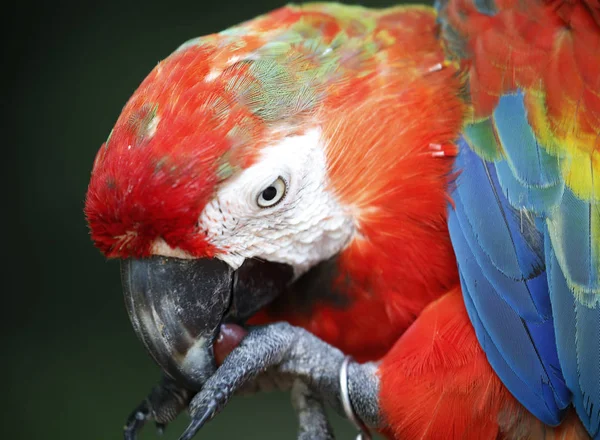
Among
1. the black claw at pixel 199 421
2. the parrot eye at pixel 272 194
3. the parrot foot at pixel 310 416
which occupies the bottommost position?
the parrot foot at pixel 310 416

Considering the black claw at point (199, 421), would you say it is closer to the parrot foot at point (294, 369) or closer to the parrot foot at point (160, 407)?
the parrot foot at point (294, 369)

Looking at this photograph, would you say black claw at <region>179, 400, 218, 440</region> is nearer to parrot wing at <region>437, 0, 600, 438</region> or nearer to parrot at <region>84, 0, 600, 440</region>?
parrot at <region>84, 0, 600, 440</region>

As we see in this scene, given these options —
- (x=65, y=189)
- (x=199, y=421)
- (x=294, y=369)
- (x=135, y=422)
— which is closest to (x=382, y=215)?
(x=294, y=369)

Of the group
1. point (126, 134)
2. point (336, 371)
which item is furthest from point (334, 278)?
point (126, 134)

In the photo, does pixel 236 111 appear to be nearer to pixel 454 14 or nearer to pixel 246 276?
pixel 246 276

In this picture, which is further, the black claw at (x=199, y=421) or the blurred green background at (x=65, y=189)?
the blurred green background at (x=65, y=189)

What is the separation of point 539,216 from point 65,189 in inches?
76.4

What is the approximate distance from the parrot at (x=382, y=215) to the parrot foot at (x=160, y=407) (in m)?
0.01

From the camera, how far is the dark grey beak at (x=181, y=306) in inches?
43.3

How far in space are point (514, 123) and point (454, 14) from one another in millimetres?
298

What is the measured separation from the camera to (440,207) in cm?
121

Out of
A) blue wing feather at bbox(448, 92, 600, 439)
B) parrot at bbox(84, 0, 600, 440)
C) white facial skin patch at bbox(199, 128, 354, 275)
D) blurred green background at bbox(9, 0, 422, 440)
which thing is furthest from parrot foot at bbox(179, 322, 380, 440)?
blurred green background at bbox(9, 0, 422, 440)

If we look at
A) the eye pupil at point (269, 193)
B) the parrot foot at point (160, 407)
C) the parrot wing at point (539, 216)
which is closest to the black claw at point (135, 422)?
the parrot foot at point (160, 407)

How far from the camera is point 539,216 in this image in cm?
114
